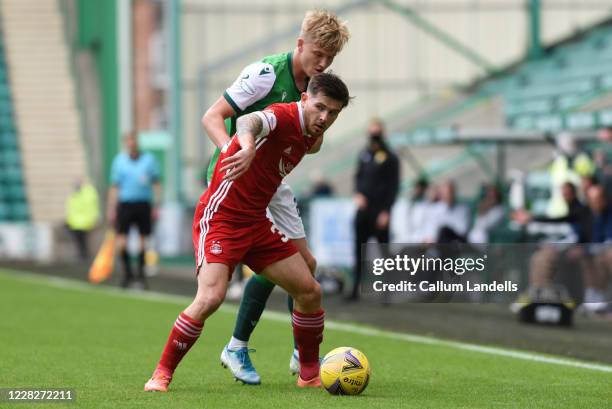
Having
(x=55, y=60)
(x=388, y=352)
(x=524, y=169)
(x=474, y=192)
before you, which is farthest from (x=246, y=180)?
(x=55, y=60)

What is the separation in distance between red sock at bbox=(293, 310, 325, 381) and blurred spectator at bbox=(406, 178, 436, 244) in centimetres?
1011

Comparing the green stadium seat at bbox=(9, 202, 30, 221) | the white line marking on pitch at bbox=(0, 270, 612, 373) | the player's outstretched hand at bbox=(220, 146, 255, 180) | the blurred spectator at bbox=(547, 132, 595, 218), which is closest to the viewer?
the player's outstretched hand at bbox=(220, 146, 255, 180)

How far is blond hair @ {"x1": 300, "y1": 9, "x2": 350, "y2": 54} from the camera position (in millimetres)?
7496

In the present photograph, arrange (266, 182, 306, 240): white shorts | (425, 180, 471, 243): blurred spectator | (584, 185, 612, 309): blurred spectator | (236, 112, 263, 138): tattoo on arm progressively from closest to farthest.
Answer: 1. (236, 112, 263, 138): tattoo on arm
2. (266, 182, 306, 240): white shorts
3. (584, 185, 612, 309): blurred spectator
4. (425, 180, 471, 243): blurred spectator

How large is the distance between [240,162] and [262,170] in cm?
58

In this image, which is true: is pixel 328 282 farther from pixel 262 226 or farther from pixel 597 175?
pixel 262 226

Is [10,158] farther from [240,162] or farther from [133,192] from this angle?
[240,162]

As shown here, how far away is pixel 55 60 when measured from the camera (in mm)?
38031

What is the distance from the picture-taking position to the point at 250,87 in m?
7.65

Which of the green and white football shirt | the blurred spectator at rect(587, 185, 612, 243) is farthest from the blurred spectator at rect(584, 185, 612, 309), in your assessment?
the green and white football shirt

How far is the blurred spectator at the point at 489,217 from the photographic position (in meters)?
17.6

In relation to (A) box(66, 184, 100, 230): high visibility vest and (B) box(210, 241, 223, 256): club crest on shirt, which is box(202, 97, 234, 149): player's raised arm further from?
(A) box(66, 184, 100, 230): high visibility vest

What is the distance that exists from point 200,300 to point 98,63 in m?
29.7

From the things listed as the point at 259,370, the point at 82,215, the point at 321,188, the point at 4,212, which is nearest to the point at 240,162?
the point at 259,370
